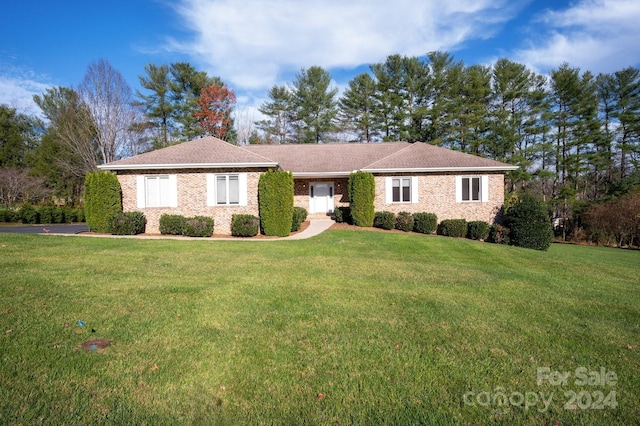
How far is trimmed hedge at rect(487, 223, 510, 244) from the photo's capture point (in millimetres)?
14591

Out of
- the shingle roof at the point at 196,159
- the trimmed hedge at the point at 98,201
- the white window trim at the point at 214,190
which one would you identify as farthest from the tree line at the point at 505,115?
the trimmed hedge at the point at 98,201

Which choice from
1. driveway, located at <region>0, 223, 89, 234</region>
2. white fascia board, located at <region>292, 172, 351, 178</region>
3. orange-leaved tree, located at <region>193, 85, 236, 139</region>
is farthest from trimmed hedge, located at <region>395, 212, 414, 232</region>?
orange-leaved tree, located at <region>193, 85, 236, 139</region>

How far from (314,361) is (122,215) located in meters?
13.1

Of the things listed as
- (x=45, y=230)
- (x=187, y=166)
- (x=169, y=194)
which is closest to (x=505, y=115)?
(x=187, y=166)

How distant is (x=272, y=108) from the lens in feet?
113

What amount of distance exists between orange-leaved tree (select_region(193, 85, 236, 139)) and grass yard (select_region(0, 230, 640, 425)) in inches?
1089

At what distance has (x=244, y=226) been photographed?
43.6 feet

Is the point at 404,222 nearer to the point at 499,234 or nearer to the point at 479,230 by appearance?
the point at 479,230

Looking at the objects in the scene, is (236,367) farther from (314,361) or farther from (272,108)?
(272,108)

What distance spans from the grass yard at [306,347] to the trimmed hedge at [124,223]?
5.94m

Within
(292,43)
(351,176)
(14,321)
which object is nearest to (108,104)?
(292,43)

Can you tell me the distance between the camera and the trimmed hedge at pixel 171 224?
1367 cm

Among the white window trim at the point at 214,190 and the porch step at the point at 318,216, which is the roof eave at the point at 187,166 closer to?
the white window trim at the point at 214,190

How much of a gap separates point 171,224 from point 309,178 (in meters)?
9.04
